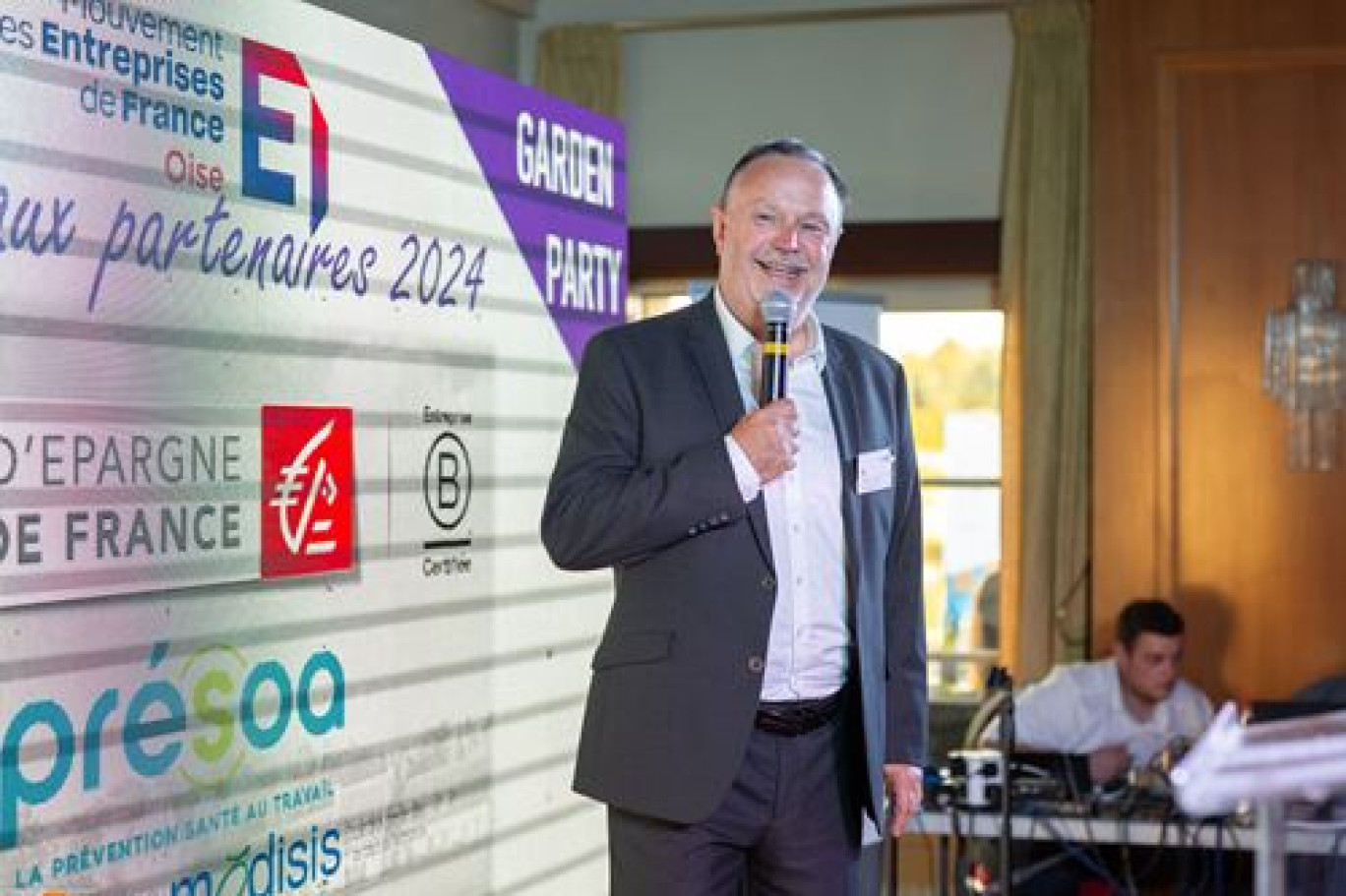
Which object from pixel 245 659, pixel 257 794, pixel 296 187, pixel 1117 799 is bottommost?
pixel 1117 799

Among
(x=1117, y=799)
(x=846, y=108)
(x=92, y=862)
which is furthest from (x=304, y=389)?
(x=846, y=108)

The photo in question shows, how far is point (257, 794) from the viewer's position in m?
3.31

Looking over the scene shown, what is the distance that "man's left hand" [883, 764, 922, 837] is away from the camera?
3117mm

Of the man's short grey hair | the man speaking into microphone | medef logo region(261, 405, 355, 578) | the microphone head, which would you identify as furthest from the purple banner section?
the microphone head

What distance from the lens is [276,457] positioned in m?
3.33

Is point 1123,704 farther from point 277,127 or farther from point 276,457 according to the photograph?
point 277,127

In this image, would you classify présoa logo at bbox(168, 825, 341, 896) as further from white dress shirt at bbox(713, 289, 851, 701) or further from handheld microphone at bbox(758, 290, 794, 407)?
handheld microphone at bbox(758, 290, 794, 407)

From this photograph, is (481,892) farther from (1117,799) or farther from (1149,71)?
(1149,71)

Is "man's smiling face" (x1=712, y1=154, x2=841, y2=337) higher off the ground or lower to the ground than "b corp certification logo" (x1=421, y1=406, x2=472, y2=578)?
higher

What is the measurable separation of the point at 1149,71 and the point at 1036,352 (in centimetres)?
104

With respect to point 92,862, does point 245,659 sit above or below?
above

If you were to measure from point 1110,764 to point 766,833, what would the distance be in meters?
2.74

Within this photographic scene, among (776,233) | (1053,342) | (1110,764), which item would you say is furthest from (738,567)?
(1053,342)

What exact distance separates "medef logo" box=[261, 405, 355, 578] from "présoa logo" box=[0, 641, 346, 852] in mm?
163
